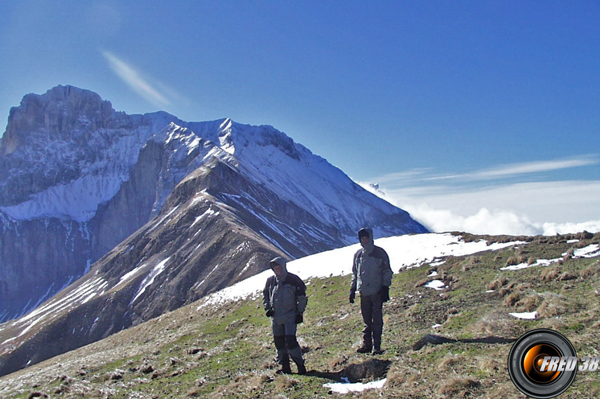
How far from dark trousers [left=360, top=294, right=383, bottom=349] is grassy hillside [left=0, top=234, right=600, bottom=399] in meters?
0.63

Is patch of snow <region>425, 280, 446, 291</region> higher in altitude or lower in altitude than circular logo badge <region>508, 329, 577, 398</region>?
higher

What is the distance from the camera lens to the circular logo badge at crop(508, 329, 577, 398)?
7.99 m

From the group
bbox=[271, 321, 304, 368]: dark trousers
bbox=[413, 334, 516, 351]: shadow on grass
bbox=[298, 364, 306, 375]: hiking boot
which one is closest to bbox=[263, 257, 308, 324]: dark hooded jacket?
bbox=[271, 321, 304, 368]: dark trousers

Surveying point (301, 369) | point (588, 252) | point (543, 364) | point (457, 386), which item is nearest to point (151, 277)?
point (588, 252)

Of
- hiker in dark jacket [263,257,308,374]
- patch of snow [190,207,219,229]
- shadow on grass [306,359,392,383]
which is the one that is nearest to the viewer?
shadow on grass [306,359,392,383]

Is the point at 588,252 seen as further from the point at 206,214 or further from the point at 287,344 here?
the point at 206,214

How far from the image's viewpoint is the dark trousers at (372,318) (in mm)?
13219

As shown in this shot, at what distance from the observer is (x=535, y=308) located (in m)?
13.8

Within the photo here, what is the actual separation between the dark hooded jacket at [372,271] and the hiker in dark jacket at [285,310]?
1.88 m

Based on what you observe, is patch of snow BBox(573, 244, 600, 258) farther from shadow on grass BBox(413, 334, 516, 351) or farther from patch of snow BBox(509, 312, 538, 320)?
shadow on grass BBox(413, 334, 516, 351)

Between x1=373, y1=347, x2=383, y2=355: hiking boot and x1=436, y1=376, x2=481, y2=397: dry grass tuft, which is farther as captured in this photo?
x1=373, y1=347, x2=383, y2=355: hiking boot

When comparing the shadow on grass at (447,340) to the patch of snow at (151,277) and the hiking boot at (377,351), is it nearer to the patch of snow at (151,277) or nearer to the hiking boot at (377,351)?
the hiking boot at (377,351)

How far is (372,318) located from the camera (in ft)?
44.3

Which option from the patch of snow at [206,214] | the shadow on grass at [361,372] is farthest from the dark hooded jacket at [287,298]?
the patch of snow at [206,214]
